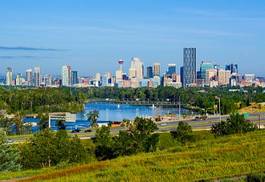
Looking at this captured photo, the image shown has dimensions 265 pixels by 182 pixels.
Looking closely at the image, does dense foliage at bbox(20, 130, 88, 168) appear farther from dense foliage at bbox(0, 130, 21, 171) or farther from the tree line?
dense foliage at bbox(0, 130, 21, 171)

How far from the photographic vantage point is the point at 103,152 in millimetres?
33562

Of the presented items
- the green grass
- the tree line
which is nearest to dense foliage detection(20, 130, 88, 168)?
the tree line

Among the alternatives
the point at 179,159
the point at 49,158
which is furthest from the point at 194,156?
the point at 49,158

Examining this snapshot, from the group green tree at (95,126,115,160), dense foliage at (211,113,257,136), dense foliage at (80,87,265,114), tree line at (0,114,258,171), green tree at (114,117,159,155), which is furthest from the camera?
dense foliage at (80,87,265,114)

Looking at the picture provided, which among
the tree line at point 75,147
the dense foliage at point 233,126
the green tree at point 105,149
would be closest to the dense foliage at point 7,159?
the tree line at point 75,147

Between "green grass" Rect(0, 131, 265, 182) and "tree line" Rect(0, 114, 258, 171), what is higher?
"green grass" Rect(0, 131, 265, 182)

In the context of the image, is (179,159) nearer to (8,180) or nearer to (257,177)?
(8,180)

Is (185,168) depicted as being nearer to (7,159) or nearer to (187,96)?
(7,159)

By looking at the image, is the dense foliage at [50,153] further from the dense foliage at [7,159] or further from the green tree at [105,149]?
the dense foliage at [7,159]

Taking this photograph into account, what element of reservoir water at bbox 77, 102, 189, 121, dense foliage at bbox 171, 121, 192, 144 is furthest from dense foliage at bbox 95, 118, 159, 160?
reservoir water at bbox 77, 102, 189, 121

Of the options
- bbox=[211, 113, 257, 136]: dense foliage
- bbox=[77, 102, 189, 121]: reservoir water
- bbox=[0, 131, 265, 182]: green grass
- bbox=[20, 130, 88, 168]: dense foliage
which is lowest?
bbox=[77, 102, 189, 121]: reservoir water

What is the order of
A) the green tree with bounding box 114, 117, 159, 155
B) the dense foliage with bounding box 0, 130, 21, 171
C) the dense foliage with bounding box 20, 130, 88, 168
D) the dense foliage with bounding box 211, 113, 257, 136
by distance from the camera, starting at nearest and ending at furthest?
the dense foliage with bounding box 0, 130, 21, 171 < the dense foliage with bounding box 20, 130, 88, 168 < the green tree with bounding box 114, 117, 159, 155 < the dense foliage with bounding box 211, 113, 257, 136

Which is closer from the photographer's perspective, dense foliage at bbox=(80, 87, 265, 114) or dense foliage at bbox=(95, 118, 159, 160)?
dense foliage at bbox=(95, 118, 159, 160)

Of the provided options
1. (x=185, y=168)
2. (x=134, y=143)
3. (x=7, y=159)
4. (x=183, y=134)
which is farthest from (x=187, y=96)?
(x=185, y=168)
